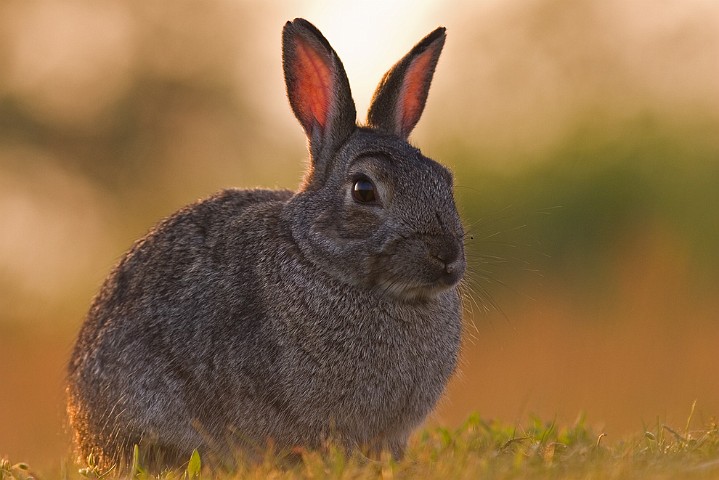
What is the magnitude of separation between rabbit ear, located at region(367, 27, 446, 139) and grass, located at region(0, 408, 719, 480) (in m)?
2.17

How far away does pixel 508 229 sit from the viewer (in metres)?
12.2

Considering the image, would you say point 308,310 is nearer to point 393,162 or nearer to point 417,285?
point 417,285

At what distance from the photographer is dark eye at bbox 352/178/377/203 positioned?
647 centimetres

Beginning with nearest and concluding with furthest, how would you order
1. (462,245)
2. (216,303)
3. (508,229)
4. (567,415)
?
1. (462,245)
2. (216,303)
3. (567,415)
4. (508,229)

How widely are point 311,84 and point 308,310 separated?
1.56 m

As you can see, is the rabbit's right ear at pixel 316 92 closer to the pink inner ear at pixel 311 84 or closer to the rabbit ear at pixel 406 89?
the pink inner ear at pixel 311 84

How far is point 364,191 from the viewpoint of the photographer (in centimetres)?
649

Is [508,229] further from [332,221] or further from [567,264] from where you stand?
[332,221]

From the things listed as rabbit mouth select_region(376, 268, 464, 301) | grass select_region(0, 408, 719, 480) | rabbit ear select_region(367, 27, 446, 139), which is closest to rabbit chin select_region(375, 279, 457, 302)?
rabbit mouth select_region(376, 268, 464, 301)

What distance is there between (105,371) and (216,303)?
99 cm

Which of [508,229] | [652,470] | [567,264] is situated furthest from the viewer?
[567,264]

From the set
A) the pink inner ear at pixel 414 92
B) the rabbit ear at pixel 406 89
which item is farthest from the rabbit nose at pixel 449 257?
the pink inner ear at pixel 414 92

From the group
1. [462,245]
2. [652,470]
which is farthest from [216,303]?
[652,470]

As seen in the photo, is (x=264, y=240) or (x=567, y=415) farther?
(x=567, y=415)
